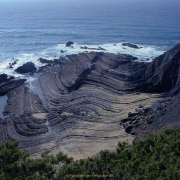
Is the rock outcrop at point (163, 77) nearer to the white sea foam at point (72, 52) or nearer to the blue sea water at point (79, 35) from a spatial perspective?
the white sea foam at point (72, 52)

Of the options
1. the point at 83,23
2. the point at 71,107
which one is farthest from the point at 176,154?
the point at 83,23

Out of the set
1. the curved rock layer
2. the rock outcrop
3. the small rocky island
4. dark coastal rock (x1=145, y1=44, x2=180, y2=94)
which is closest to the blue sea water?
the small rocky island

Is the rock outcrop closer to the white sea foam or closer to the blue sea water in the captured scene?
the white sea foam

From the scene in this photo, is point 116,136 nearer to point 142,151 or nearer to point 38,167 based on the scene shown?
point 142,151

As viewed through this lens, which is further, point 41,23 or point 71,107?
point 41,23

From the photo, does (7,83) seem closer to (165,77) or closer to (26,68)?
(26,68)

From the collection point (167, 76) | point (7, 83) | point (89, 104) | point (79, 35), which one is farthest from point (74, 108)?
point (79, 35)
